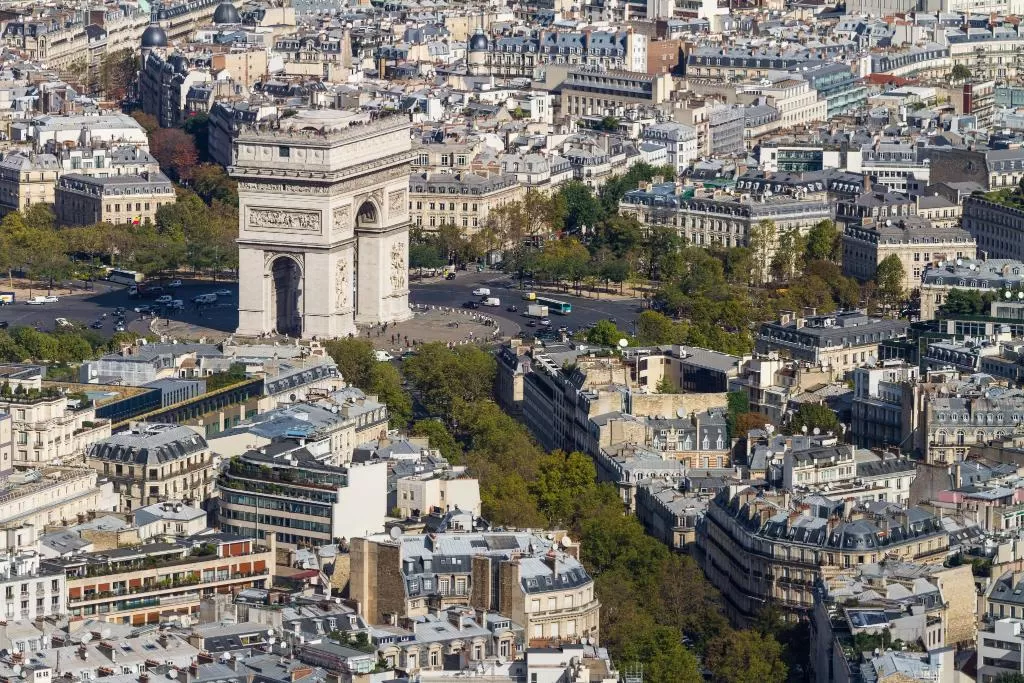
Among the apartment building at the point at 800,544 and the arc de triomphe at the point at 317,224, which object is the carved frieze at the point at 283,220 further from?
the apartment building at the point at 800,544

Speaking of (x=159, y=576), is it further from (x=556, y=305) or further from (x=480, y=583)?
(x=556, y=305)

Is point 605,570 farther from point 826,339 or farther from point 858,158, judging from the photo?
point 858,158

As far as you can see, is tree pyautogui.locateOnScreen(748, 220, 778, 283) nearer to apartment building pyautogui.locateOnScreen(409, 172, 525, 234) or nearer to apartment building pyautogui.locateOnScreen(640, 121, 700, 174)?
apartment building pyautogui.locateOnScreen(409, 172, 525, 234)

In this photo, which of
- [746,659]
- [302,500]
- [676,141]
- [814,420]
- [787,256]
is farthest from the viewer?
[676,141]

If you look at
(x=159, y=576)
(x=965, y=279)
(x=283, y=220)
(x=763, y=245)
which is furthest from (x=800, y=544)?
(x=763, y=245)

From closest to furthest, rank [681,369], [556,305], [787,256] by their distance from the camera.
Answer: [681,369] < [556,305] < [787,256]

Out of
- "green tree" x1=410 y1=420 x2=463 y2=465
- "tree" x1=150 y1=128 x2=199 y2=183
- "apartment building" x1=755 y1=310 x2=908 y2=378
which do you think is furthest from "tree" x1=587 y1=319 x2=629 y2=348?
"tree" x1=150 y1=128 x2=199 y2=183
